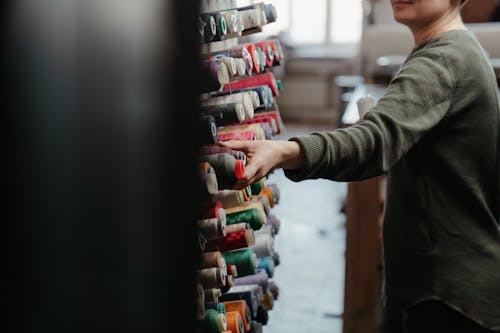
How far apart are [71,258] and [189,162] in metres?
0.08

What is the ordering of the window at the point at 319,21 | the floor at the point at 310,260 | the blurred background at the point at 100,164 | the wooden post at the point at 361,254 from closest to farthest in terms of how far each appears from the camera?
the blurred background at the point at 100,164 < the wooden post at the point at 361,254 < the floor at the point at 310,260 < the window at the point at 319,21

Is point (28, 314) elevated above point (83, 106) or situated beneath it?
situated beneath

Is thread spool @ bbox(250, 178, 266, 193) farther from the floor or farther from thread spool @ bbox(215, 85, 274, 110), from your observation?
the floor

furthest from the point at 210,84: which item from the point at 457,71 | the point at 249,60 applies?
the point at 457,71

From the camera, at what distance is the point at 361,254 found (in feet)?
7.00

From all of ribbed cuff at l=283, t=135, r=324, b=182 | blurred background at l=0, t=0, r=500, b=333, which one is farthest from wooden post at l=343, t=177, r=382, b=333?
blurred background at l=0, t=0, r=500, b=333

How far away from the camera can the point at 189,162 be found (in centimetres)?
32

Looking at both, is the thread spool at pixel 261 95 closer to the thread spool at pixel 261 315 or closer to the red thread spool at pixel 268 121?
the red thread spool at pixel 268 121

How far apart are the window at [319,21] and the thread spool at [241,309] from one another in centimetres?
712

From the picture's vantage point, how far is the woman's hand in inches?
36.6

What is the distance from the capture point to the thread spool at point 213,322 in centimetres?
99

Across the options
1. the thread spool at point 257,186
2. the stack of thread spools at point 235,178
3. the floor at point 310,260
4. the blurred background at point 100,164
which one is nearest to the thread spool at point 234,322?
the stack of thread spools at point 235,178

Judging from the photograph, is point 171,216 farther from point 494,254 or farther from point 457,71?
point 494,254

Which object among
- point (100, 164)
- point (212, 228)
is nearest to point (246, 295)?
point (212, 228)
